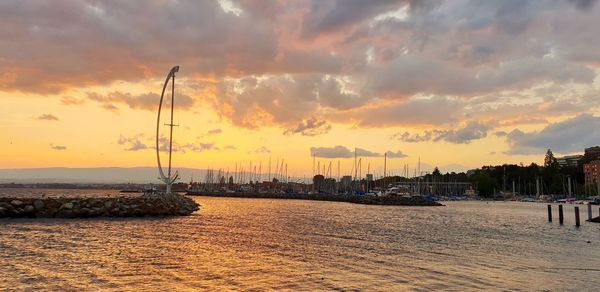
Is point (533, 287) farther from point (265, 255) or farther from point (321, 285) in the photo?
point (265, 255)

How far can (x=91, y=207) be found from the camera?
182 feet

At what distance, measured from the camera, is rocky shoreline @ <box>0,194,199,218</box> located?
169ft

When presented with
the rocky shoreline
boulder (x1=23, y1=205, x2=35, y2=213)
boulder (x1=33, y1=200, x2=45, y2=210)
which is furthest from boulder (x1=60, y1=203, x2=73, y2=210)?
boulder (x1=23, y1=205, x2=35, y2=213)

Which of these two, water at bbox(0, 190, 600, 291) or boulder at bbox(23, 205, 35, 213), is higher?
boulder at bbox(23, 205, 35, 213)

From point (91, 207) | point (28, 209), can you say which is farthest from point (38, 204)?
point (91, 207)

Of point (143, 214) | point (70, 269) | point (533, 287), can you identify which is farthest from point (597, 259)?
point (143, 214)

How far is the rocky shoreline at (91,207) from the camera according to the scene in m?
51.4

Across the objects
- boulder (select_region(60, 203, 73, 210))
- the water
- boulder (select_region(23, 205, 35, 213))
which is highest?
boulder (select_region(60, 203, 73, 210))

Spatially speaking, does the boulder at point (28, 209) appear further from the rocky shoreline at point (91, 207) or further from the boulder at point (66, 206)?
the boulder at point (66, 206)

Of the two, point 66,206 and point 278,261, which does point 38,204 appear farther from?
point 278,261

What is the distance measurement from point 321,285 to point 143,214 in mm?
45422

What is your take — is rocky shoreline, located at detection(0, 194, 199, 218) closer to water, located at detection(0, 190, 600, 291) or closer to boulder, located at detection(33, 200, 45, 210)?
boulder, located at detection(33, 200, 45, 210)

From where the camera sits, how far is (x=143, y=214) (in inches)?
2318

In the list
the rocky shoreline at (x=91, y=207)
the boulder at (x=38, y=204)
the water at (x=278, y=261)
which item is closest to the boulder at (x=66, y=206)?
the rocky shoreline at (x=91, y=207)
